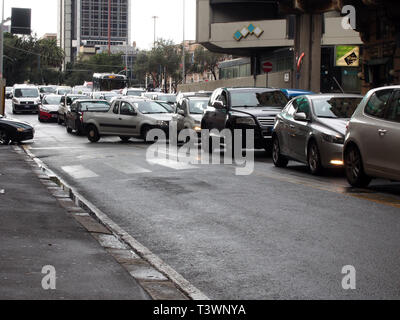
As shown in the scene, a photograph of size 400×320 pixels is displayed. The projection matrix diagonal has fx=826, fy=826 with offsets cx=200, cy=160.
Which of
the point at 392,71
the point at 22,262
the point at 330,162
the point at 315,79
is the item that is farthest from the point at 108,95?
the point at 22,262

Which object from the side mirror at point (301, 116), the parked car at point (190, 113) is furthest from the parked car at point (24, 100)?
the side mirror at point (301, 116)

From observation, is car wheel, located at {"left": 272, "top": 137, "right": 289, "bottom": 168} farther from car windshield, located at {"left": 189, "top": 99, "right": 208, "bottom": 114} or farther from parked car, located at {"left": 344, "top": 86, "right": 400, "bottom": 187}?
car windshield, located at {"left": 189, "top": 99, "right": 208, "bottom": 114}

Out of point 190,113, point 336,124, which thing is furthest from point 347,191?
point 190,113

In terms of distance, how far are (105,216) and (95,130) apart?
A: 1893cm

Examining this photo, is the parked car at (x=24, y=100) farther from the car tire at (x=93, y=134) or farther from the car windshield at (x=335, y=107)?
the car windshield at (x=335, y=107)

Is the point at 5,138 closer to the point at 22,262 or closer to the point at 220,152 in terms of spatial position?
the point at 220,152

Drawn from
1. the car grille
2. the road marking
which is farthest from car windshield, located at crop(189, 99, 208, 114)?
the road marking

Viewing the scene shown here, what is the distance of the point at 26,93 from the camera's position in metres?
59.4

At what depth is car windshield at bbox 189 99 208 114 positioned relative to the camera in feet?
87.6

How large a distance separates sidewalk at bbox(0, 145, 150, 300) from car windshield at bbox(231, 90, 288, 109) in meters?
9.98

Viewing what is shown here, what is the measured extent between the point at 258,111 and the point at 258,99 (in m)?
1.07

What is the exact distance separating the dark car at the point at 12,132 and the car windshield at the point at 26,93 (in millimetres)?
31780

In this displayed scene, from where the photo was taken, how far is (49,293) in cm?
577

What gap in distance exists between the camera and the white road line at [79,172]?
1620cm
